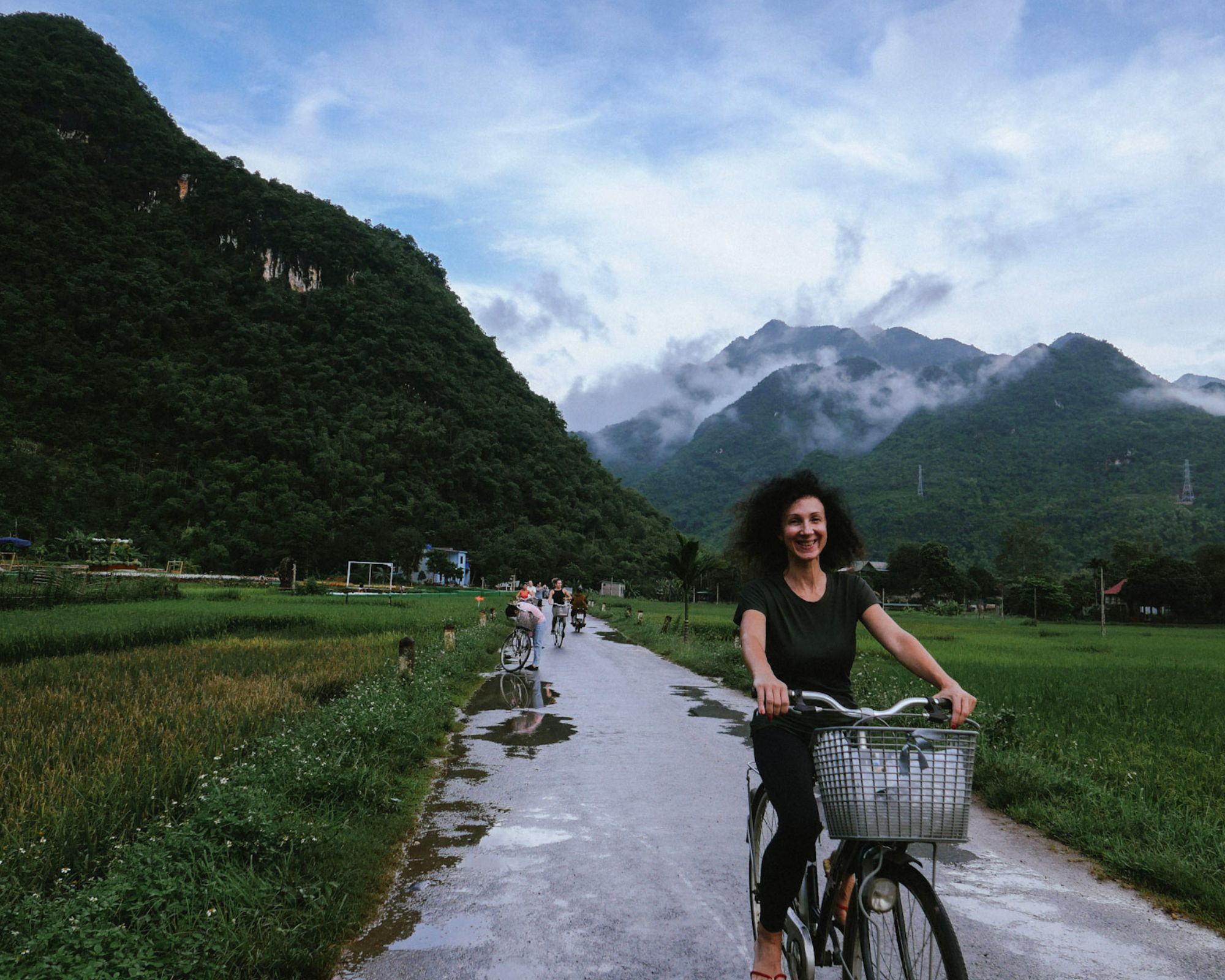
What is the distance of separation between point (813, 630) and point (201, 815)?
3187 mm

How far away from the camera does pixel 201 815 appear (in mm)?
3857

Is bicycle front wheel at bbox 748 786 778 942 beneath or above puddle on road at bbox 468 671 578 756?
above

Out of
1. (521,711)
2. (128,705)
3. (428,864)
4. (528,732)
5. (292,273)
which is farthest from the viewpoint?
(292,273)

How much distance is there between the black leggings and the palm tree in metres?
18.4

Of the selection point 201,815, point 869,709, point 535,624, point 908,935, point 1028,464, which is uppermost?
point 1028,464

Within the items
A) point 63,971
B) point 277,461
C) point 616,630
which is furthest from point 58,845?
point 277,461

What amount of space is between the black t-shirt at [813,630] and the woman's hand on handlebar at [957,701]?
303mm

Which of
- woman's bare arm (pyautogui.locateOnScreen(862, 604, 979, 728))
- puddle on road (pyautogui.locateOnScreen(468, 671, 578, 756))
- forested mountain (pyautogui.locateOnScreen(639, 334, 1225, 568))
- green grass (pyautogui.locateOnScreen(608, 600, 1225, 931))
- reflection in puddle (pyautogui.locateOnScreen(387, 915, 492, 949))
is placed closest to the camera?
woman's bare arm (pyautogui.locateOnScreen(862, 604, 979, 728))

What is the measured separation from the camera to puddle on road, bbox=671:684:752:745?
8.58 m

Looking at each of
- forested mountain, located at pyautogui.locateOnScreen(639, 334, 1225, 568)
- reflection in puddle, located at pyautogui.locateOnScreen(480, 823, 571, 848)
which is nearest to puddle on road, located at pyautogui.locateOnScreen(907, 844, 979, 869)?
reflection in puddle, located at pyautogui.locateOnScreen(480, 823, 571, 848)

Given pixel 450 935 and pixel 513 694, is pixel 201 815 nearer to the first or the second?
pixel 450 935

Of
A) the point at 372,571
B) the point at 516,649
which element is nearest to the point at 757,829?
the point at 516,649

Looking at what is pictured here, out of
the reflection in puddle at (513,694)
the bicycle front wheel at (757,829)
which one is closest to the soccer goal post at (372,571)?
the reflection in puddle at (513,694)

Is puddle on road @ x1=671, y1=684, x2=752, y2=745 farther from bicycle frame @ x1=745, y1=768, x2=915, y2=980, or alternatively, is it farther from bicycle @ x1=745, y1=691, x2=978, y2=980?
bicycle @ x1=745, y1=691, x2=978, y2=980
